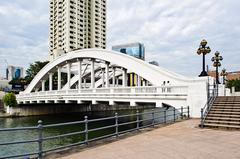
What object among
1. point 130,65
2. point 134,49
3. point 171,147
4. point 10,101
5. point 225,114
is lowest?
point 10,101

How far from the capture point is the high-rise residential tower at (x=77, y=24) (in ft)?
340

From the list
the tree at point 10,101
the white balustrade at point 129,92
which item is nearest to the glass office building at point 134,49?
the tree at point 10,101

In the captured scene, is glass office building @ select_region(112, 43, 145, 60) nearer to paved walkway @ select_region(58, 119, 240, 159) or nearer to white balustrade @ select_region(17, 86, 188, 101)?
white balustrade @ select_region(17, 86, 188, 101)

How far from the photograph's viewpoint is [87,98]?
28.3 m

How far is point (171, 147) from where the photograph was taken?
327 inches

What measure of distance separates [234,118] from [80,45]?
97.8 m

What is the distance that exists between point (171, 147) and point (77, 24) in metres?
103

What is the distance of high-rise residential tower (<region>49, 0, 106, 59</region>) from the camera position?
10369 cm

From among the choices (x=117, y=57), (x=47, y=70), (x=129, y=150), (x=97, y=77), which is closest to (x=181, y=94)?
(x=129, y=150)

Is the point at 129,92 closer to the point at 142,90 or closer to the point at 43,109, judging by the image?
the point at 142,90

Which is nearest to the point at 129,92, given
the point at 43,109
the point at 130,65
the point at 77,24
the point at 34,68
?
the point at 130,65

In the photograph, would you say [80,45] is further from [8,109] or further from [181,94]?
[181,94]

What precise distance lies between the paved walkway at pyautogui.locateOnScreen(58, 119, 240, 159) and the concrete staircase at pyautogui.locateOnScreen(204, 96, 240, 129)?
2060 mm

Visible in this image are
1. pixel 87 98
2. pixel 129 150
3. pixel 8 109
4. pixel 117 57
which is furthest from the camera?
pixel 8 109
